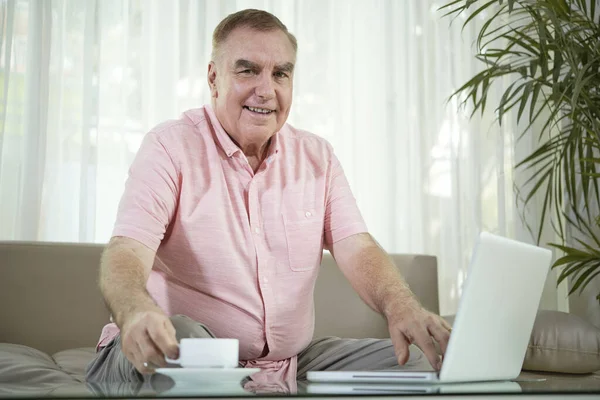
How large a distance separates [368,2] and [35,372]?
2.58 metres

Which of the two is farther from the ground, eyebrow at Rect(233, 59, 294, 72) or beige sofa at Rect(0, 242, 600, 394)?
eyebrow at Rect(233, 59, 294, 72)

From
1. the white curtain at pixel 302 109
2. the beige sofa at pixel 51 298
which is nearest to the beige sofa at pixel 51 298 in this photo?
the beige sofa at pixel 51 298

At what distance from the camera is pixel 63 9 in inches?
130

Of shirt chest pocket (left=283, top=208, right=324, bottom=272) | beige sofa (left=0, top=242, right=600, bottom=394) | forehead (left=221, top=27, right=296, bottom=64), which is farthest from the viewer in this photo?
beige sofa (left=0, top=242, right=600, bottom=394)

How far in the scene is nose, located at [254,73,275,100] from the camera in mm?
1926

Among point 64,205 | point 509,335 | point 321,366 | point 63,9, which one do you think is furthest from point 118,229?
point 63,9

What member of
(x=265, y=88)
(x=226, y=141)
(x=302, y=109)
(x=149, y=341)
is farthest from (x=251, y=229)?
(x=302, y=109)

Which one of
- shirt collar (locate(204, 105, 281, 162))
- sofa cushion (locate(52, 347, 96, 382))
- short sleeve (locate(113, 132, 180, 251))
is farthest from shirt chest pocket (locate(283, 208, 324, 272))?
sofa cushion (locate(52, 347, 96, 382))

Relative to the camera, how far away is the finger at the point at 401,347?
1.49 metres

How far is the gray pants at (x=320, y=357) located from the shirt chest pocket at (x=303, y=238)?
203 millimetres

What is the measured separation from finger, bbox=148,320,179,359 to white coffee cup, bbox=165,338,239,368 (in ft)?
0.23

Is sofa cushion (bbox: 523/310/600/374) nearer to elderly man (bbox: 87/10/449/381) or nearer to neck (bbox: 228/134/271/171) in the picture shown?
elderly man (bbox: 87/10/449/381)

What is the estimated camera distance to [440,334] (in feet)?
4.69

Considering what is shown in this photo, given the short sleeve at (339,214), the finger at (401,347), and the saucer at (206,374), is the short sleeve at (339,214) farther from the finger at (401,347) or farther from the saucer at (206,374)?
the saucer at (206,374)
